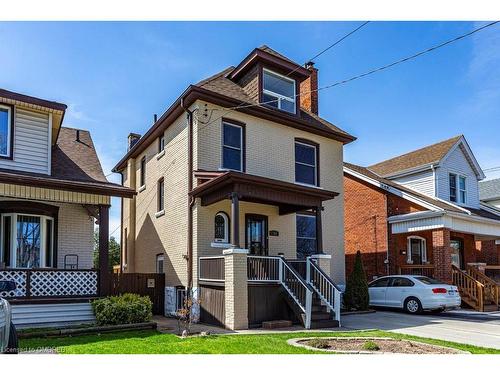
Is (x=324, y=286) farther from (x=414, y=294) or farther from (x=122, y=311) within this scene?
(x=122, y=311)

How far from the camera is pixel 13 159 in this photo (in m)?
13.6

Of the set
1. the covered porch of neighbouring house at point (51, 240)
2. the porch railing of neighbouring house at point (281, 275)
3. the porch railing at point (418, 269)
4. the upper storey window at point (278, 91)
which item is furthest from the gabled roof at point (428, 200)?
the covered porch of neighbouring house at point (51, 240)

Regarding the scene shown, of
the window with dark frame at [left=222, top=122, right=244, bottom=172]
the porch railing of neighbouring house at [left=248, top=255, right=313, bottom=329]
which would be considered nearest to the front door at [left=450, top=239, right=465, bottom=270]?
the porch railing of neighbouring house at [left=248, top=255, right=313, bottom=329]

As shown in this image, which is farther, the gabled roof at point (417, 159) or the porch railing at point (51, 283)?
the gabled roof at point (417, 159)

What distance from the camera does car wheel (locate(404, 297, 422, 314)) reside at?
1661 centimetres

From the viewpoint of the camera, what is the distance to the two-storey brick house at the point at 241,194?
1352 cm

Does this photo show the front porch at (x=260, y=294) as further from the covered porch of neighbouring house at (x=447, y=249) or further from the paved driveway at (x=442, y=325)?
the covered porch of neighbouring house at (x=447, y=249)

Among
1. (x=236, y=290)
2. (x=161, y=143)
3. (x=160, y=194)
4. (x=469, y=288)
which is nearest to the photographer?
(x=236, y=290)

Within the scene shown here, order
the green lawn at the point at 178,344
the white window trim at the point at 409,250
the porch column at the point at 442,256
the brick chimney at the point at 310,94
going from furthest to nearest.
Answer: the white window trim at the point at 409,250 < the brick chimney at the point at 310,94 < the porch column at the point at 442,256 < the green lawn at the point at 178,344

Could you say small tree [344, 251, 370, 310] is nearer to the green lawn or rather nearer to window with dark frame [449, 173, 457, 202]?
the green lawn

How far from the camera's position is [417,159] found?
933 inches

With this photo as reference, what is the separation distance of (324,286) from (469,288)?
8440 mm

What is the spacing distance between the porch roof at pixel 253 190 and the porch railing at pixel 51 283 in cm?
400

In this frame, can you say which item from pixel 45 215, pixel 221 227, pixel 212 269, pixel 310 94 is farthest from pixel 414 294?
pixel 45 215
